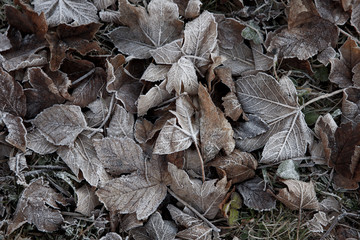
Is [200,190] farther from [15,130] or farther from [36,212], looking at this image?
[15,130]

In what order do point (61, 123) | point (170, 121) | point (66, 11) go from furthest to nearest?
point (66, 11) → point (61, 123) → point (170, 121)

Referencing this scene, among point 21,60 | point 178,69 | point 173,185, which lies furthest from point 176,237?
point 21,60

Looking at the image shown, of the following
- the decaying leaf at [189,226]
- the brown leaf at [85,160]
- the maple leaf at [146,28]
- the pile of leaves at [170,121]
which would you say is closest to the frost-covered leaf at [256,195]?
the pile of leaves at [170,121]

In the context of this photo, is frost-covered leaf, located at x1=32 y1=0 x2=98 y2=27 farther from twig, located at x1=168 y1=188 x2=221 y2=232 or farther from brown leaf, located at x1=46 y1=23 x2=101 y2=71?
twig, located at x1=168 y1=188 x2=221 y2=232

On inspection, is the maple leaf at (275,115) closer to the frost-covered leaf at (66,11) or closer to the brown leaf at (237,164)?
the brown leaf at (237,164)

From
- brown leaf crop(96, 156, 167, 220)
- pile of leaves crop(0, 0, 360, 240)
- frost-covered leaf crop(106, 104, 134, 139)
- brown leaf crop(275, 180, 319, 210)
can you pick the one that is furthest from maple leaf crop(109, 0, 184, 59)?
brown leaf crop(275, 180, 319, 210)

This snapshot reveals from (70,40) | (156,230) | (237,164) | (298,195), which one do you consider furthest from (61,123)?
(298,195)

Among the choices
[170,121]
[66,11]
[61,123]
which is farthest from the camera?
[66,11]
